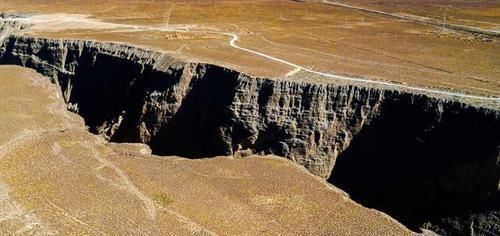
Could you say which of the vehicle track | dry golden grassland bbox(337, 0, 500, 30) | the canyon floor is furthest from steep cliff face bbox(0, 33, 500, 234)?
dry golden grassland bbox(337, 0, 500, 30)

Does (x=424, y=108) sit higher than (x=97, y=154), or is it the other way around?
(x=424, y=108)

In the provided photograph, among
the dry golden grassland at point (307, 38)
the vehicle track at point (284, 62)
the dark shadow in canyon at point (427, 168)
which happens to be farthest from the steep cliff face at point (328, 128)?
the dry golden grassland at point (307, 38)

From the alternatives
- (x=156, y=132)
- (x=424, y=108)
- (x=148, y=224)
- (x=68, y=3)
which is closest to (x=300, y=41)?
(x=156, y=132)

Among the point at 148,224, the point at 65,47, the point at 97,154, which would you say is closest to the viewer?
the point at 148,224

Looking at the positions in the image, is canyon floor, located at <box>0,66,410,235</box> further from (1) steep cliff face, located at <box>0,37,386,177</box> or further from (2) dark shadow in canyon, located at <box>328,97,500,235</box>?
(2) dark shadow in canyon, located at <box>328,97,500,235</box>

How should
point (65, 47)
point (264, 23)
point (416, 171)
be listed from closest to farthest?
point (416, 171)
point (65, 47)
point (264, 23)

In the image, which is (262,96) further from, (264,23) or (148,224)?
(264,23)

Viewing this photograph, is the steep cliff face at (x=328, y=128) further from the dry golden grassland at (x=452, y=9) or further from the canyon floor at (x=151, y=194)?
the dry golden grassland at (x=452, y=9)
